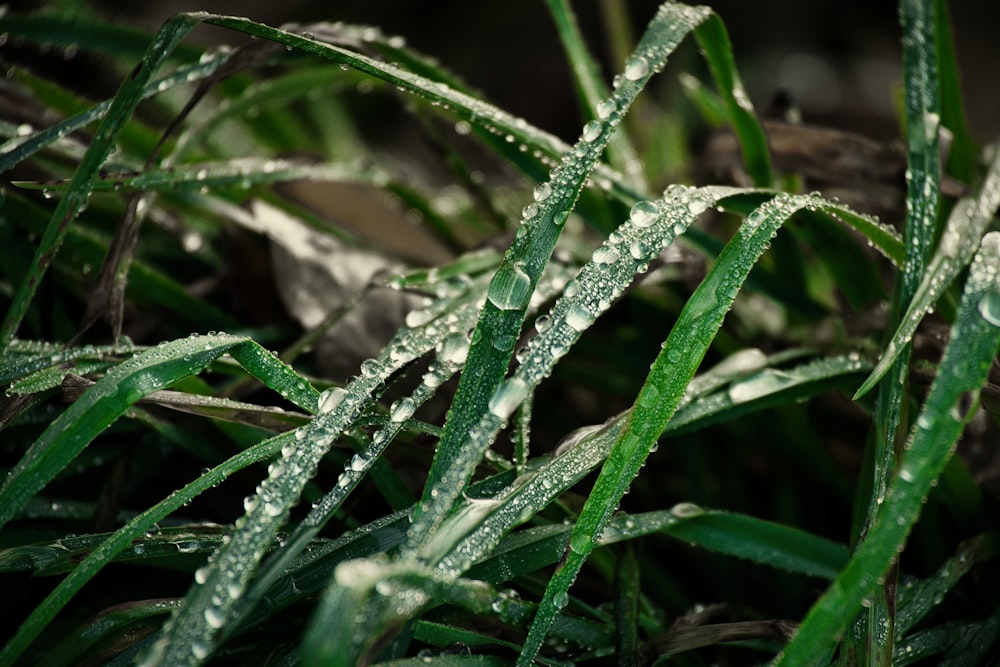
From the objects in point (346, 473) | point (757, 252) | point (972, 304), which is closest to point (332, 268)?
point (346, 473)

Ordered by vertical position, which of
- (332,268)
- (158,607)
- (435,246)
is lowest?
(158,607)

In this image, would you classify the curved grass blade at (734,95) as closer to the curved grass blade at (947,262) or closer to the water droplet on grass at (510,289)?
the curved grass blade at (947,262)

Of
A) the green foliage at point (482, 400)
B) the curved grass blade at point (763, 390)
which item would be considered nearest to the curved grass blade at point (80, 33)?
the green foliage at point (482, 400)

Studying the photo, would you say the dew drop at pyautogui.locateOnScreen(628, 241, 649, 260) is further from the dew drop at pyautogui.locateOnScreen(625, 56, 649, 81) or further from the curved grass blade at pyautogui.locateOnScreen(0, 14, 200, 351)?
the curved grass blade at pyautogui.locateOnScreen(0, 14, 200, 351)

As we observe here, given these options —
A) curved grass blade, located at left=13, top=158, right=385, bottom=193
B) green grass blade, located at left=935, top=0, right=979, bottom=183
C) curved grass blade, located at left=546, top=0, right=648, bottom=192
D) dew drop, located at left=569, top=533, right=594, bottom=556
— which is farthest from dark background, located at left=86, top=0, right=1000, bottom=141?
dew drop, located at left=569, top=533, right=594, bottom=556

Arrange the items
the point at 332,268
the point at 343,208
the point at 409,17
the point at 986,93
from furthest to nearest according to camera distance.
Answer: the point at 409,17, the point at 986,93, the point at 343,208, the point at 332,268

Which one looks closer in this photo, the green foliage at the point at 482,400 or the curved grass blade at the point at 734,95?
the green foliage at the point at 482,400

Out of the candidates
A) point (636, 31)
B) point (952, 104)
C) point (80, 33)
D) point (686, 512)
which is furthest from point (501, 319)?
point (636, 31)

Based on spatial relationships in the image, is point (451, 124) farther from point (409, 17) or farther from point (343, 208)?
point (409, 17)
